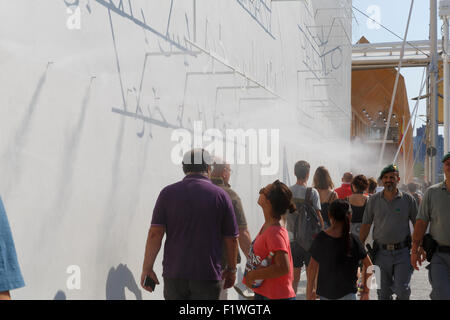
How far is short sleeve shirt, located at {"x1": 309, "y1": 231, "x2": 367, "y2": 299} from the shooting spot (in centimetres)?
412

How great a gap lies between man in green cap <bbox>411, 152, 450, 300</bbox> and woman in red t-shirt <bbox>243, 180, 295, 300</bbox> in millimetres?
1659

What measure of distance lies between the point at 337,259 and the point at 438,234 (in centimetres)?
124

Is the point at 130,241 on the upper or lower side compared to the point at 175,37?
lower

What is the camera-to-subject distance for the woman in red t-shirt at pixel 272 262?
12.0 feet

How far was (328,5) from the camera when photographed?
16000mm

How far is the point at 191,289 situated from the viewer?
3.74m

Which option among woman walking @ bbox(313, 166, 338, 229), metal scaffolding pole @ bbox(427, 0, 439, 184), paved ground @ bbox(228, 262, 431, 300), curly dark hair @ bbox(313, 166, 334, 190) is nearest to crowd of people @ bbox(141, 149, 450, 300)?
woman walking @ bbox(313, 166, 338, 229)

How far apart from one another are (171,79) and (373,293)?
401 cm

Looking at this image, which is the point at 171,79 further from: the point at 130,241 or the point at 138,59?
the point at 130,241

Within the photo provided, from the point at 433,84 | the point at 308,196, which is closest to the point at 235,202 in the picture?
the point at 308,196

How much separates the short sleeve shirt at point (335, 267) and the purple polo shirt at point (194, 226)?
0.77 metres

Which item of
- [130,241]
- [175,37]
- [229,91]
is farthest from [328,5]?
[130,241]

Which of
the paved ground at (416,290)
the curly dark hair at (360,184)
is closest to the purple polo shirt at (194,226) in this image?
the paved ground at (416,290)
